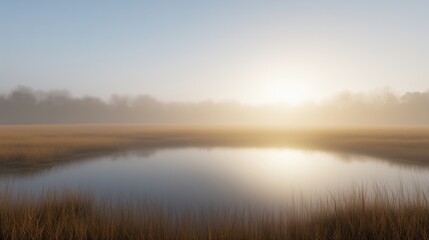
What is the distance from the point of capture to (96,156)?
22.7 meters

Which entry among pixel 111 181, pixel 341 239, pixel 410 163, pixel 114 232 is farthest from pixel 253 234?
pixel 410 163

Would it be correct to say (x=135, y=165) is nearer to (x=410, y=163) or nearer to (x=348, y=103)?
(x=410, y=163)

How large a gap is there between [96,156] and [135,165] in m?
4.98

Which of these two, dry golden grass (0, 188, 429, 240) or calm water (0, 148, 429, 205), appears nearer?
dry golden grass (0, 188, 429, 240)

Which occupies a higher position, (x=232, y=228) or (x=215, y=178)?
(x=232, y=228)

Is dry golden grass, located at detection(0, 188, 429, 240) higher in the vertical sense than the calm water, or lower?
higher

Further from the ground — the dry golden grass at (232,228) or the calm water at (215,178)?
the dry golden grass at (232,228)

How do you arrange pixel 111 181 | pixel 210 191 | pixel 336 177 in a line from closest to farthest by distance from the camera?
pixel 210 191
pixel 111 181
pixel 336 177

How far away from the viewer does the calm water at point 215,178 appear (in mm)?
11938

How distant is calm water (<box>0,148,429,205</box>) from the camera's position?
11.9 meters

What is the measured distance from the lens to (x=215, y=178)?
15.8 metres

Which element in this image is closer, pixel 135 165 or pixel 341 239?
pixel 341 239

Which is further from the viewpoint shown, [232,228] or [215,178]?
[215,178]

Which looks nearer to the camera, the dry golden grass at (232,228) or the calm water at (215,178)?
the dry golden grass at (232,228)
